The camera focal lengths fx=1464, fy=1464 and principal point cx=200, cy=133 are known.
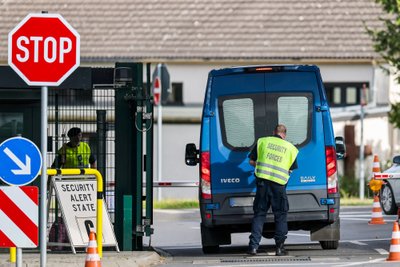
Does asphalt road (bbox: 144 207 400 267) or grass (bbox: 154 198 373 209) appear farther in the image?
grass (bbox: 154 198 373 209)

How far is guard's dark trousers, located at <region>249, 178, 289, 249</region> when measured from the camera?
1886 cm

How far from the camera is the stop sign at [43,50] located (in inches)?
567

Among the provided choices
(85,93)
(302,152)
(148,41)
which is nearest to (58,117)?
(85,93)

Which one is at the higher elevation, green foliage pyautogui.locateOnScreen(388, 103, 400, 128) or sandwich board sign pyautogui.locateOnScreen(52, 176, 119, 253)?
green foliage pyautogui.locateOnScreen(388, 103, 400, 128)

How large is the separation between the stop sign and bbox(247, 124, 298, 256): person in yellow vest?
190 inches

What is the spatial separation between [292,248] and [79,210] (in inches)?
140

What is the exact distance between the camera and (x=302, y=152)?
19.3m

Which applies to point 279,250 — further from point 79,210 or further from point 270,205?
point 79,210

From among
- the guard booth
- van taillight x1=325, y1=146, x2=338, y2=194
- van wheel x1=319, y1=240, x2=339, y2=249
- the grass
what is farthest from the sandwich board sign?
the grass

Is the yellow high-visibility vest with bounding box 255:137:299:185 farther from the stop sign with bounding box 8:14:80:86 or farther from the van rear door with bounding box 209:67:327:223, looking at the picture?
the stop sign with bounding box 8:14:80:86

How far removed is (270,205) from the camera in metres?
19.0

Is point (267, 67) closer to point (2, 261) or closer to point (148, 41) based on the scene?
point (2, 261)

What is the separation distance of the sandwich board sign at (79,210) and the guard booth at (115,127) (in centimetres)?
36

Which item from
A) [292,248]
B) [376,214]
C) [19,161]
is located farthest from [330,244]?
[19,161]
